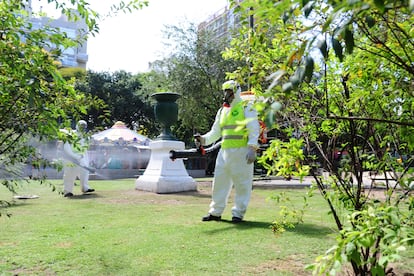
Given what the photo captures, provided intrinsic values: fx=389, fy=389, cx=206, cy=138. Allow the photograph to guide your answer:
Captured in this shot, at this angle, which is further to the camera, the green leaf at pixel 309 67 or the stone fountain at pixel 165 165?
the stone fountain at pixel 165 165

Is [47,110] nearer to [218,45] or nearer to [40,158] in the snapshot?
[40,158]

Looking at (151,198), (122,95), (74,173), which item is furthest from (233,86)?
(122,95)

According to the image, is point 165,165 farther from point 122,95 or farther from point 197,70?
point 122,95

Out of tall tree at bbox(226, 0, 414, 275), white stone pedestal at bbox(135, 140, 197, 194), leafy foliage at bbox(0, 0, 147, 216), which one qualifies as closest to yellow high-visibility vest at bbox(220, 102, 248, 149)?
tall tree at bbox(226, 0, 414, 275)

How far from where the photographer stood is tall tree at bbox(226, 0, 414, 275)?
1455 millimetres

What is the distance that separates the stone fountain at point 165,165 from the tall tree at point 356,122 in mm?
6209

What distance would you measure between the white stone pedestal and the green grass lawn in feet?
7.65

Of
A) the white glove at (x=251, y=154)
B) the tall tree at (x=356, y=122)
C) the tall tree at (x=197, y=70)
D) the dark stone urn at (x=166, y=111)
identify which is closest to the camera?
the tall tree at (x=356, y=122)

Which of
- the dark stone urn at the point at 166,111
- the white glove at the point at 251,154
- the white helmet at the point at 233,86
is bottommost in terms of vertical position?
the white glove at the point at 251,154

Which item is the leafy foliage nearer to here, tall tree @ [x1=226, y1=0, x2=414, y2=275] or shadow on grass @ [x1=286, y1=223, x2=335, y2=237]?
tall tree @ [x1=226, y1=0, x2=414, y2=275]

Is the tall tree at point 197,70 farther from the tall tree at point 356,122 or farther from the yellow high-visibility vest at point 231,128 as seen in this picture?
the tall tree at point 356,122

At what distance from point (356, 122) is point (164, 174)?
6779mm

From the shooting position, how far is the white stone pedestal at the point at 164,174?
8.80 metres

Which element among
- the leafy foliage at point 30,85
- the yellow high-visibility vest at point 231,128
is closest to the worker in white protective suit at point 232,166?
the yellow high-visibility vest at point 231,128
